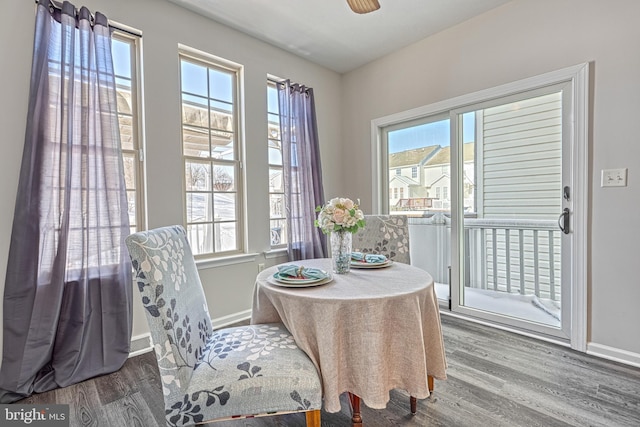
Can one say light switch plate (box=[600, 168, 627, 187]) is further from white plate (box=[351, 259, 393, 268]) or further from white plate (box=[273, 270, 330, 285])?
white plate (box=[273, 270, 330, 285])

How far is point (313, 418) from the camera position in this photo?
1205 millimetres

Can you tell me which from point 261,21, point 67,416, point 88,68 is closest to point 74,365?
point 67,416

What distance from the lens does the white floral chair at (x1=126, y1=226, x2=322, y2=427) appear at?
3.67 ft

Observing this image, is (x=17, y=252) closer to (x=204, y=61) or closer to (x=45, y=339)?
(x=45, y=339)

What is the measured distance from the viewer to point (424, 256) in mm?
3273

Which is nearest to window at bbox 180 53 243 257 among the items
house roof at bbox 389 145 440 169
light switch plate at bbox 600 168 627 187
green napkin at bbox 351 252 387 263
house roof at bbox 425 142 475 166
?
green napkin at bbox 351 252 387 263

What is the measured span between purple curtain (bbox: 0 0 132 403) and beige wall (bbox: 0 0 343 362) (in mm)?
111

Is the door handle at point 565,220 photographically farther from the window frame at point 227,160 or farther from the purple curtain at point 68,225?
the purple curtain at point 68,225

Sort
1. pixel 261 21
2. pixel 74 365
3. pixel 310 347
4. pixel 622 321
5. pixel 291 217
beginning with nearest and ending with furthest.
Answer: pixel 310 347 < pixel 74 365 < pixel 622 321 < pixel 261 21 < pixel 291 217

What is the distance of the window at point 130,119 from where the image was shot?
7.46ft

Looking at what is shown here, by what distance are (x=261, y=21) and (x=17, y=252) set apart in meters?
2.54

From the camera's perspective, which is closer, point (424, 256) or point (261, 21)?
point (261, 21)

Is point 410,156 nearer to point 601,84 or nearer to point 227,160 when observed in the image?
point 601,84

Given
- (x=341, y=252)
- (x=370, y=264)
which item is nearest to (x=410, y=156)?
(x=370, y=264)
